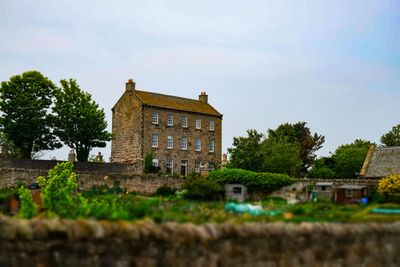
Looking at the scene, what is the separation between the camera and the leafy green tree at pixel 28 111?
2040 inches

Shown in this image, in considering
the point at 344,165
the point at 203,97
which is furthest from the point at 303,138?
the point at 203,97

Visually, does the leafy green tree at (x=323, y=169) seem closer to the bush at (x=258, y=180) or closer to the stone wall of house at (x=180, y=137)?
the stone wall of house at (x=180, y=137)

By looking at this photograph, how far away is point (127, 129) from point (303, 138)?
94.4 ft

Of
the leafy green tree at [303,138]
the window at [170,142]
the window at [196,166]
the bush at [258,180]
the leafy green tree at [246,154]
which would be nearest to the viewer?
the bush at [258,180]

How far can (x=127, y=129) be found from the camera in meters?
62.5

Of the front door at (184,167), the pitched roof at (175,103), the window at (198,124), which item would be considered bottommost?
the front door at (184,167)

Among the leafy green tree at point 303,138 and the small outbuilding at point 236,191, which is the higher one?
the leafy green tree at point 303,138

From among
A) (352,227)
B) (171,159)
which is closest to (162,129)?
(171,159)

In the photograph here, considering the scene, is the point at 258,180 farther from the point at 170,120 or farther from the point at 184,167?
the point at 170,120

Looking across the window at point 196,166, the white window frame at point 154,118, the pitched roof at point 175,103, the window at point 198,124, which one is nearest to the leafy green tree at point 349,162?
the pitched roof at point 175,103

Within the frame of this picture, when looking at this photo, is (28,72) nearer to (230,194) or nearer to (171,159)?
(171,159)

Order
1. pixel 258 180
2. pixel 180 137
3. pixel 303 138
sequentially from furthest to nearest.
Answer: pixel 303 138 → pixel 180 137 → pixel 258 180

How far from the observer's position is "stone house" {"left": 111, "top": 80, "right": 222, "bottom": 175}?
60.8m

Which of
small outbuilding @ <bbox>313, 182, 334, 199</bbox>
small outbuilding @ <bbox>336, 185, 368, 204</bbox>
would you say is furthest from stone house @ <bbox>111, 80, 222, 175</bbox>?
small outbuilding @ <bbox>336, 185, 368, 204</bbox>
